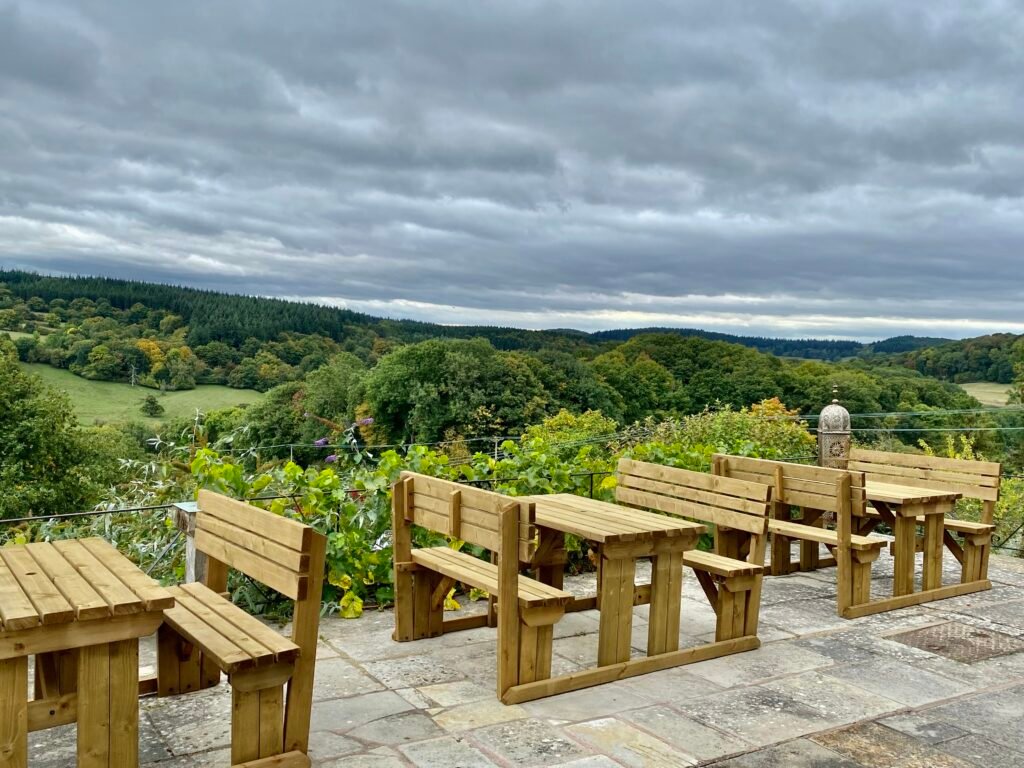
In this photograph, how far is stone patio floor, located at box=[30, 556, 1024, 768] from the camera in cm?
322

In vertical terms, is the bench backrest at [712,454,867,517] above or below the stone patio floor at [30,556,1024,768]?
above

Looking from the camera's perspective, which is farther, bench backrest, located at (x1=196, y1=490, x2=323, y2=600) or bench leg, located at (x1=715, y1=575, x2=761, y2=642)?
bench leg, located at (x1=715, y1=575, x2=761, y2=642)

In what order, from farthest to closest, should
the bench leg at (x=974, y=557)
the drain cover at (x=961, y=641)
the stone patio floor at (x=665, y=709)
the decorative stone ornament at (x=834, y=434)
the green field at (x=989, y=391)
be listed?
the green field at (x=989, y=391), the decorative stone ornament at (x=834, y=434), the bench leg at (x=974, y=557), the drain cover at (x=961, y=641), the stone patio floor at (x=665, y=709)

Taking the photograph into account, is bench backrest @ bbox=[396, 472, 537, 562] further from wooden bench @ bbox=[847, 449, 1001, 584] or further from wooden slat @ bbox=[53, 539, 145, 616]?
wooden bench @ bbox=[847, 449, 1001, 584]

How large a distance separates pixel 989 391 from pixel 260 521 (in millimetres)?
34215

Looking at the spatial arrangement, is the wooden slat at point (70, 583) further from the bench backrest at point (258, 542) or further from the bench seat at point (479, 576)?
the bench seat at point (479, 576)

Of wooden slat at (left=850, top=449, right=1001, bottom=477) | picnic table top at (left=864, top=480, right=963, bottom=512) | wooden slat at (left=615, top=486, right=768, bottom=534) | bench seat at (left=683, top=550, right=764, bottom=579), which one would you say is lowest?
bench seat at (left=683, top=550, right=764, bottom=579)

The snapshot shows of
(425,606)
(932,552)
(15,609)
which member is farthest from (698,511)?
(15,609)

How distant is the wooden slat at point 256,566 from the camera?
2.98 m

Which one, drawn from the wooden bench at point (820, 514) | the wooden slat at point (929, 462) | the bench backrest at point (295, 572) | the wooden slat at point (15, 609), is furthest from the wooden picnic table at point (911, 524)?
the wooden slat at point (15, 609)

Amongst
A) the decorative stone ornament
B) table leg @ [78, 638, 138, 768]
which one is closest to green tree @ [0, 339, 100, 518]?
the decorative stone ornament

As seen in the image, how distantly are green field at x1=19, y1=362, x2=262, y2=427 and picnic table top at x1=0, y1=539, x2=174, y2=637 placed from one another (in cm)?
4912

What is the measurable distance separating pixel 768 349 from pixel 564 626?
149 feet

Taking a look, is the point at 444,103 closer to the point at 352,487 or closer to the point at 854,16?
the point at 854,16
